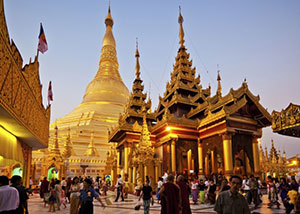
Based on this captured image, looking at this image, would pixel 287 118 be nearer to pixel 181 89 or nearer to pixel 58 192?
pixel 58 192

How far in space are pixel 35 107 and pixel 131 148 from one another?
10.5 m

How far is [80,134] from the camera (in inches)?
1458

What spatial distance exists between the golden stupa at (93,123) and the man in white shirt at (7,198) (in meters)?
21.5

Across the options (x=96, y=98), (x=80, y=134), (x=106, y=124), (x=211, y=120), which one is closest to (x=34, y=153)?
(x=80, y=134)

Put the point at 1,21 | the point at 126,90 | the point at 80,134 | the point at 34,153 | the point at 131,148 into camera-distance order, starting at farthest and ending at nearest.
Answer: the point at 126,90, the point at 80,134, the point at 34,153, the point at 131,148, the point at 1,21

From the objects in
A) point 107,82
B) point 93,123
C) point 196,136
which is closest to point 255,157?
point 196,136

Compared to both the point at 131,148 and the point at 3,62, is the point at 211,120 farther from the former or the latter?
the point at 3,62

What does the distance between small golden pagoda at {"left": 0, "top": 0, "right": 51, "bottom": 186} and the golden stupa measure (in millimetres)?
12016

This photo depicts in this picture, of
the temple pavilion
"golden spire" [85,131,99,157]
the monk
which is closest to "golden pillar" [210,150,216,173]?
the temple pavilion

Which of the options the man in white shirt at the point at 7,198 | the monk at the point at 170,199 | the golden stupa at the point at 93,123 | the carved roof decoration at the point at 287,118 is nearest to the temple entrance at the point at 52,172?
the golden stupa at the point at 93,123

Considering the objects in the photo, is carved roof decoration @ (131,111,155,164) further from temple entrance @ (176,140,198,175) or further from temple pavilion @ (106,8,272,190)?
temple entrance @ (176,140,198,175)

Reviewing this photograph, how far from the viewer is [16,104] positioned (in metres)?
8.80

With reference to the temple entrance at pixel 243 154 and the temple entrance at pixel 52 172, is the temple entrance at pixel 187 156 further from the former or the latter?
the temple entrance at pixel 52 172

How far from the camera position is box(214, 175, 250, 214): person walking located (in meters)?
3.56
